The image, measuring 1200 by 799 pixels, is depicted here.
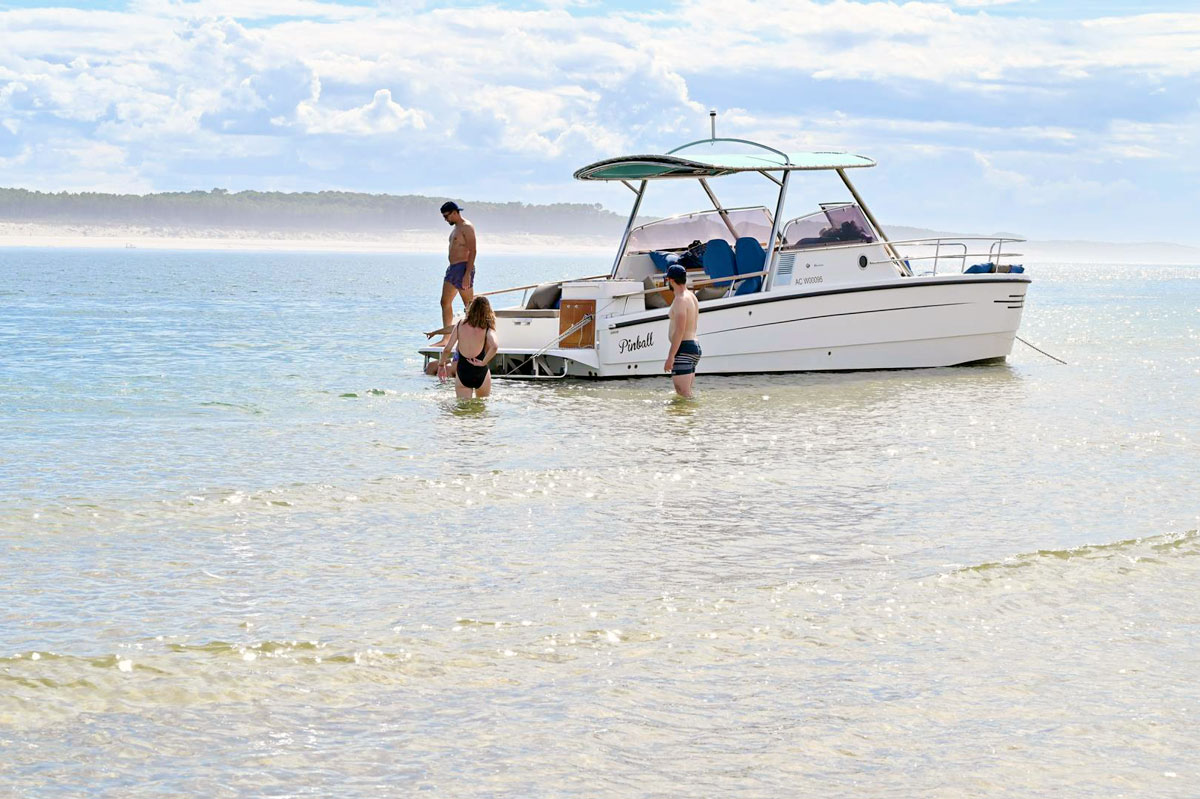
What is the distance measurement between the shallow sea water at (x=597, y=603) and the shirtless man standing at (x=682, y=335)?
52.4 inches

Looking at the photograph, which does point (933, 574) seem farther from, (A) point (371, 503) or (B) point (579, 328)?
(B) point (579, 328)

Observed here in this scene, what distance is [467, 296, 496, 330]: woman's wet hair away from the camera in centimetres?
1404

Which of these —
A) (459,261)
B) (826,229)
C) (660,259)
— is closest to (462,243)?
(459,261)

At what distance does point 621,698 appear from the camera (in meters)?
4.89

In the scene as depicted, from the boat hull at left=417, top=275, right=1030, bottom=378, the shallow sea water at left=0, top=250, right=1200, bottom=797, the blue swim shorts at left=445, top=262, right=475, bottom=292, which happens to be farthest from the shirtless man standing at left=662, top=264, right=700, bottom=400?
the blue swim shorts at left=445, top=262, right=475, bottom=292

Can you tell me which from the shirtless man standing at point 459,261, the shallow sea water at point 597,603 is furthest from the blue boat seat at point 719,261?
the shallow sea water at point 597,603

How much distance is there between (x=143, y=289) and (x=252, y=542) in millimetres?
50485

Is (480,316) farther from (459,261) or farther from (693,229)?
(693,229)

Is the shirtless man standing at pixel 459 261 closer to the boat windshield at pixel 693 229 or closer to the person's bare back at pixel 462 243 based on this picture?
the person's bare back at pixel 462 243

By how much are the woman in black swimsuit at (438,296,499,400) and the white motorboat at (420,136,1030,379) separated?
1752 millimetres

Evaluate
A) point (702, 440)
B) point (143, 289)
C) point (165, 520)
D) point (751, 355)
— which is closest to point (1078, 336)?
point (751, 355)

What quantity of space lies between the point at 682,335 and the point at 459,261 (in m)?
3.36

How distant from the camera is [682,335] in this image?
14617mm

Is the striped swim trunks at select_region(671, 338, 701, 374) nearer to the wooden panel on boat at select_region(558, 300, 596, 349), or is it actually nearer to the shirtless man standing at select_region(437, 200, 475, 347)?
the wooden panel on boat at select_region(558, 300, 596, 349)
